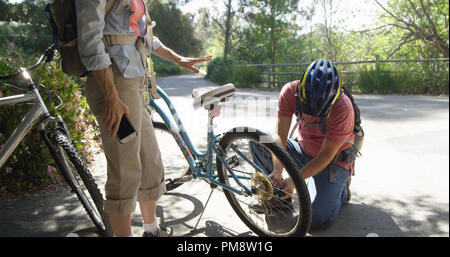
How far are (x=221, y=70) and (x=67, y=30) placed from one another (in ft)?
61.8

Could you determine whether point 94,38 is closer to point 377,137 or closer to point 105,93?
point 105,93

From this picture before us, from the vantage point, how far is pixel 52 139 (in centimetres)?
213

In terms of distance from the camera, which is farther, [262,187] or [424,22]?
[424,22]

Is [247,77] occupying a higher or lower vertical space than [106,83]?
higher

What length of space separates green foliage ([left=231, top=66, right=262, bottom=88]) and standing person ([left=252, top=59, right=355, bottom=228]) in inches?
534

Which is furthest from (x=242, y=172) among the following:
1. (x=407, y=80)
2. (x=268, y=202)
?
(x=407, y=80)

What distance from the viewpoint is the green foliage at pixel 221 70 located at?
19500 millimetres

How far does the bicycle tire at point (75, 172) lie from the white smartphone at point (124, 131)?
0.55 meters

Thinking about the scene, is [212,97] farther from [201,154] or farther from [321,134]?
[321,134]

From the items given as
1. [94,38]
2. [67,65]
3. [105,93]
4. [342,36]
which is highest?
[342,36]

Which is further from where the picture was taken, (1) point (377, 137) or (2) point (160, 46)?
(1) point (377, 137)
